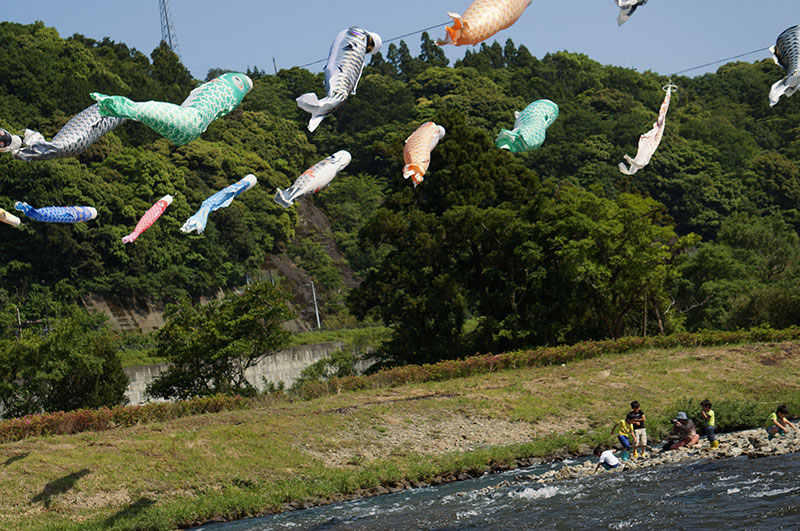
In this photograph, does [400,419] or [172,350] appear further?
[172,350]

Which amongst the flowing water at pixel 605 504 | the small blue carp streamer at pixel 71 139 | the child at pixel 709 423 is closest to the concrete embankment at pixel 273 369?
the flowing water at pixel 605 504

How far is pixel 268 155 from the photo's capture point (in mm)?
82938

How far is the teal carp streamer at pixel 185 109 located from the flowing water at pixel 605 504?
791 centimetres

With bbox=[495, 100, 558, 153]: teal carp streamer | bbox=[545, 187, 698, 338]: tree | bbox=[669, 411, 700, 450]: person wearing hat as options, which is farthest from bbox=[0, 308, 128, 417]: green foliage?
bbox=[669, 411, 700, 450]: person wearing hat

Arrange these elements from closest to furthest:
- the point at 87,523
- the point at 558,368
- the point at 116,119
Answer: the point at 116,119 < the point at 87,523 < the point at 558,368

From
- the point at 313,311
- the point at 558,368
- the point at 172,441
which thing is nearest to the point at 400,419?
the point at 172,441

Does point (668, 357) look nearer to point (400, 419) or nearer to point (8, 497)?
point (400, 419)

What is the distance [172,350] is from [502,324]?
42.0ft

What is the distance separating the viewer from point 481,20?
40.1 ft

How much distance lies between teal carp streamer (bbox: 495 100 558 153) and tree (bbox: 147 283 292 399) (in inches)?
690

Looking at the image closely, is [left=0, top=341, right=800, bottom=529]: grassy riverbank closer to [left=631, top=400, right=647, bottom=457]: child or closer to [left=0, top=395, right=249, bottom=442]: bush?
[left=0, top=395, right=249, bottom=442]: bush

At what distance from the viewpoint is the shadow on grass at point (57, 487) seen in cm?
2028

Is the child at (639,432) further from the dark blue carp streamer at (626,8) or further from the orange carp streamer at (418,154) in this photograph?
the dark blue carp streamer at (626,8)

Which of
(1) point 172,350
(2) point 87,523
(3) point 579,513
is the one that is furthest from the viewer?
(1) point 172,350
